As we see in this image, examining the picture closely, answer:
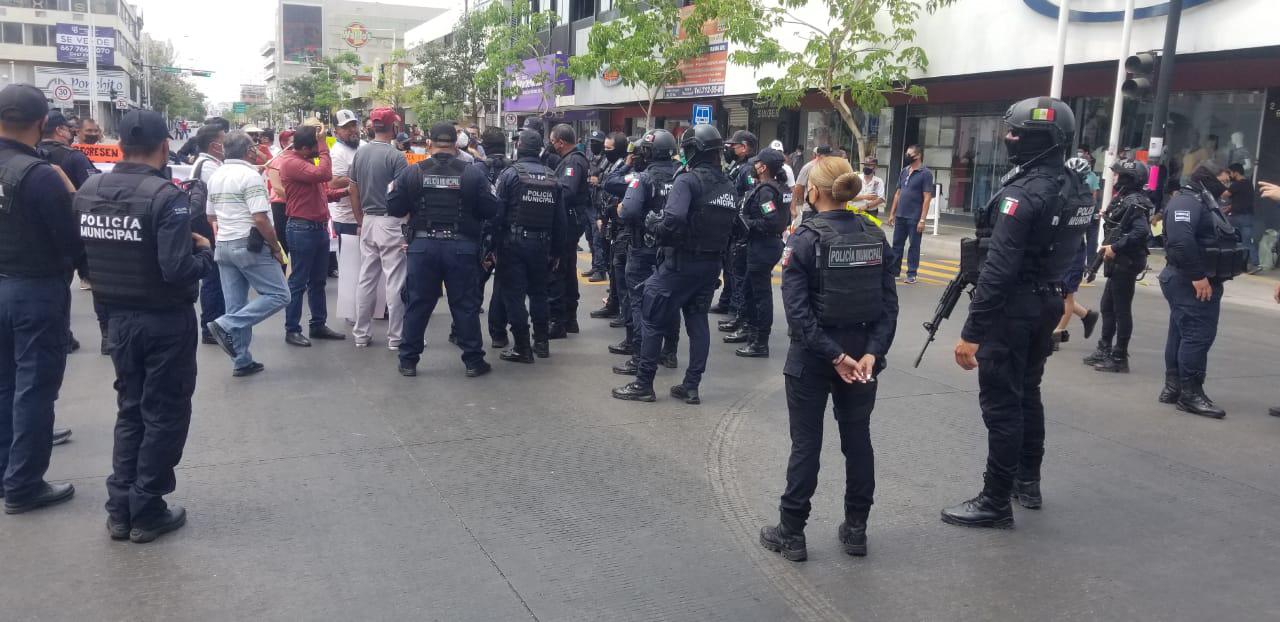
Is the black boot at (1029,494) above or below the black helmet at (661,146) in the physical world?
below

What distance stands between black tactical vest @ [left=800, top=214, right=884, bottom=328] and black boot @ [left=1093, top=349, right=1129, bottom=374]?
519 cm

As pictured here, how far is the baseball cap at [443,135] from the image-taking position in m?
7.25

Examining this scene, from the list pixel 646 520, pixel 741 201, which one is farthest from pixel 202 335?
pixel 646 520

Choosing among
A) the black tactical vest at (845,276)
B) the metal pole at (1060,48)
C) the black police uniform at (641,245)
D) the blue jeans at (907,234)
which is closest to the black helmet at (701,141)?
the black police uniform at (641,245)

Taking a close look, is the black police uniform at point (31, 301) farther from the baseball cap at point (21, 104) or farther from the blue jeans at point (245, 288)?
the blue jeans at point (245, 288)

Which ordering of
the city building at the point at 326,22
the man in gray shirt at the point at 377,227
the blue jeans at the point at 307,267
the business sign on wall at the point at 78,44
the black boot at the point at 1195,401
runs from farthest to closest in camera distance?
1. the city building at the point at 326,22
2. the business sign on wall at the point at 78,44
3. the blue jeans at the point at 307,267
4. the man in gray shirt at the point at 377,227
5. the black boot at the point at 1195,401

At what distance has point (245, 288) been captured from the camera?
25.3 feet

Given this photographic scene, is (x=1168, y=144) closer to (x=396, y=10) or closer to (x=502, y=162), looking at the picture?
(x=502, y=162)

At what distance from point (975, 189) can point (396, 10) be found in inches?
4527

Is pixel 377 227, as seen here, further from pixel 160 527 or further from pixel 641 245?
pixel 160 527

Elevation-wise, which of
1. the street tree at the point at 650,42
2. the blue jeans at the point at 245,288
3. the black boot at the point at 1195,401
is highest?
the street tree at the point at 650,42

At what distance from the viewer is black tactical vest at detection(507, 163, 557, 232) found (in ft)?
25.7

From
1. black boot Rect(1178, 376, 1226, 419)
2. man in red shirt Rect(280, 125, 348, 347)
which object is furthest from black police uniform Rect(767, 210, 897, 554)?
man in red shirt Rect(280, 125, 348, 347)

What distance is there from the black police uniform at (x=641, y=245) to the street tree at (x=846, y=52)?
13237 millimetres
